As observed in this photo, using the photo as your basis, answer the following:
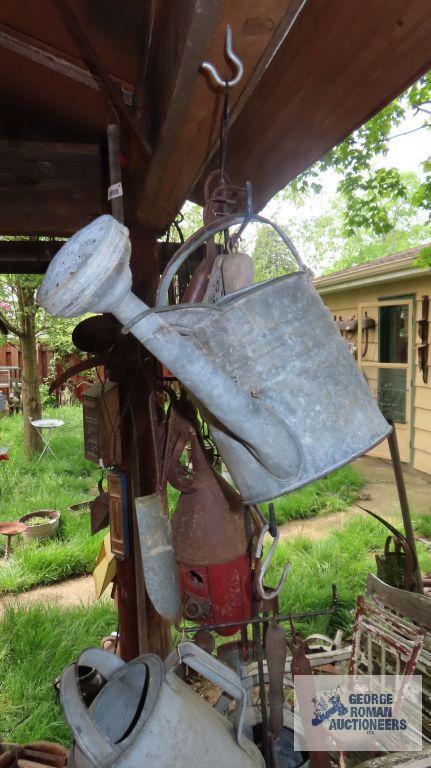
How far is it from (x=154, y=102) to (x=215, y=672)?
1.21m

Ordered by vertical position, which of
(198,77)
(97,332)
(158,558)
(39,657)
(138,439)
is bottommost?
(39,657)

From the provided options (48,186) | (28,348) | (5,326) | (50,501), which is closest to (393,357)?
(50,501)

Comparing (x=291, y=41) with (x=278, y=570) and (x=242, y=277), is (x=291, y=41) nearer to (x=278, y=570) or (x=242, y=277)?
(x=242, y=277)

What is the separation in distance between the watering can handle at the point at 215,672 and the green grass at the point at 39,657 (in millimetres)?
1914

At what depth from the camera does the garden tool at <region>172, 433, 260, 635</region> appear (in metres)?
1.26

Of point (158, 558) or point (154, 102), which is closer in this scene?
point (154, 102)

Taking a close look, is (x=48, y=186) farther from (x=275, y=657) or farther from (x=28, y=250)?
(x=275, y=657)

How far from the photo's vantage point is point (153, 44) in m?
1.06

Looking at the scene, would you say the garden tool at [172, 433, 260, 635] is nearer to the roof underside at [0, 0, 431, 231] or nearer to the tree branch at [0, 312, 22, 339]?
the roof underside at [0, 0, 431, 231]

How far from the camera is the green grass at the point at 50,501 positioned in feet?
13.7

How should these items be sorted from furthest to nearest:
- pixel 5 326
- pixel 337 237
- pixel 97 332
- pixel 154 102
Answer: pixel 337 237, pixel 5 326, pixel 97 332, pixel 154 102

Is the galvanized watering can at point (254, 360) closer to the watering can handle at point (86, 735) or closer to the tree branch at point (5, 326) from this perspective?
the watering can handle at point (86, 735)

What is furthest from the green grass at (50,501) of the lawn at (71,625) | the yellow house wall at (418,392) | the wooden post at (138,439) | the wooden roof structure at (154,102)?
the yellow house wall at (418,392)

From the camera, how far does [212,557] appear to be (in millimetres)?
1262
